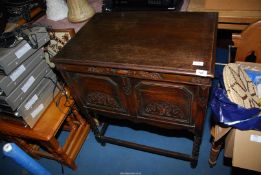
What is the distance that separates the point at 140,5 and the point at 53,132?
1031mm

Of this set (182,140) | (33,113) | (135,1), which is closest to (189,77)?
(135,1)

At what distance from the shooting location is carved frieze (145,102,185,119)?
47.2 inches

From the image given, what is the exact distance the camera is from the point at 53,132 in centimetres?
149

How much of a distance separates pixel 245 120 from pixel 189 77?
0.40 metres

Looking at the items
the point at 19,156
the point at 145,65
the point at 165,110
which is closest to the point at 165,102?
the point at 165,110

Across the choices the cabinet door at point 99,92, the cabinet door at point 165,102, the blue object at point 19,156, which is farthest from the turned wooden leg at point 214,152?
the blue object at point 19,156

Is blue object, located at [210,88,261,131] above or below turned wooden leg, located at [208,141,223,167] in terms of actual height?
above

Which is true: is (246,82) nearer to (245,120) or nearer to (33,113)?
(245,120)

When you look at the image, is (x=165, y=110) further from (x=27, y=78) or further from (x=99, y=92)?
(x=27, y=78)

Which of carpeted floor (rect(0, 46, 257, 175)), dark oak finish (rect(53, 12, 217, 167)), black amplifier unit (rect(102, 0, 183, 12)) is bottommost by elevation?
carpeted floor (rect(0, 46, 257, 175))

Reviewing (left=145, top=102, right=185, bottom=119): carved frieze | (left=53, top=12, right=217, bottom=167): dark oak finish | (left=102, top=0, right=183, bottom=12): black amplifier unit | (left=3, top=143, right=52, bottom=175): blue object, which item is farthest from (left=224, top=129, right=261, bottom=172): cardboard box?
(left=3, top=143, right=52, bottom=175): blue object

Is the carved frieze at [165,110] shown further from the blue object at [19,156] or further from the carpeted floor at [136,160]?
the blue object at [19,156]

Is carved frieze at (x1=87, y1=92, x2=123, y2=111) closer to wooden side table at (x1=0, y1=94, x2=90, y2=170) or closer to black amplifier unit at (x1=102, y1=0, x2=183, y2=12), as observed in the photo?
wooden side table at (x1=0, y1=94, x2=90, y2=170)

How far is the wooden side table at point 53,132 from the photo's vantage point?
1508 millimetres
